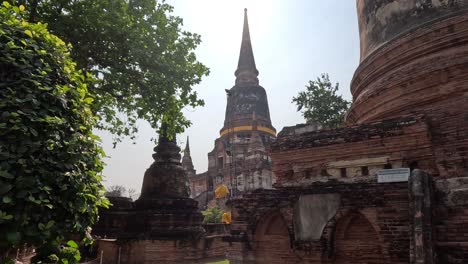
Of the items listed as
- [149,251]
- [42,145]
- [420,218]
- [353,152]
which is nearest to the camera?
[42,145]

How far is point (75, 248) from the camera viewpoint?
10.9 ft

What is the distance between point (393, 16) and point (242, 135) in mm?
25018

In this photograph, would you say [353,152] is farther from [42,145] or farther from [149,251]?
[42,145]

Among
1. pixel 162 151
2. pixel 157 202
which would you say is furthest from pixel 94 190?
pixel 162 151

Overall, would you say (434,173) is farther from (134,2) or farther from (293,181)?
(134,2)

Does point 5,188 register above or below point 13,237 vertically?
above

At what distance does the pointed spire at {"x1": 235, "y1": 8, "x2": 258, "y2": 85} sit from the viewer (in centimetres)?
3603

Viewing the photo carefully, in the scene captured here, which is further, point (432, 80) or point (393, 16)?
point (393, 16)

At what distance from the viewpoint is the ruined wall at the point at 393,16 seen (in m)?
8.36

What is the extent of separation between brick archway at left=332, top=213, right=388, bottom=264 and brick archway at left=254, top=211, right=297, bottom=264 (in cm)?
113

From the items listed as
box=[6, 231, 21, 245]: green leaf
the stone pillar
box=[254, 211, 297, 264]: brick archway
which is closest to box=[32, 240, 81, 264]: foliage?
box=[6, 231, 21, 245]: green leaf

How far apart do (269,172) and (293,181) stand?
21088 millimetres

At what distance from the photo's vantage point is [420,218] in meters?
5.52

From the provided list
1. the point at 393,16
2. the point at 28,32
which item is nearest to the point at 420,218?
the point at 28,32
